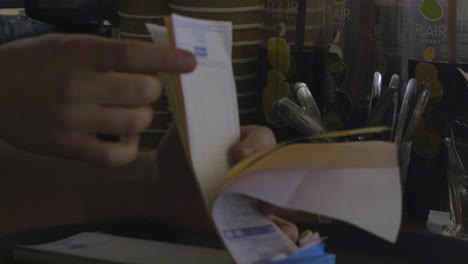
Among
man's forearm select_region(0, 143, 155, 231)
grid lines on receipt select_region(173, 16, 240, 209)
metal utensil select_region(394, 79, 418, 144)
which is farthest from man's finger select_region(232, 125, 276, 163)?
metal utensil select_region(394, 79, 418, 144)

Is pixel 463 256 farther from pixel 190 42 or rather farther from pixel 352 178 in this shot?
pixel 190 42

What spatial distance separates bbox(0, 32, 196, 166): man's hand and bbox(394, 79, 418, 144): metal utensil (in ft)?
1.49

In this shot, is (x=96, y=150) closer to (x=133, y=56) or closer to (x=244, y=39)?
(x=133, y=56)

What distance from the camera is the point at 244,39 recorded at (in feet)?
3.68

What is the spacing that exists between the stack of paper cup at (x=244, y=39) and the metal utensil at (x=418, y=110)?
0.24 m

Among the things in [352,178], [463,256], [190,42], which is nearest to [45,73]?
[190,42]

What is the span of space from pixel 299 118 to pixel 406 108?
0.12m

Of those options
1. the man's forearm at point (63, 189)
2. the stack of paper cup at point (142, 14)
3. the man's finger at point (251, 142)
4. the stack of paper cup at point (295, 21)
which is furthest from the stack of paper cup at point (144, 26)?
the man's finger at point (251, 142)

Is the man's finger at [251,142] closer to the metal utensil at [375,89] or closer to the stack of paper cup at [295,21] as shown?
the metal utensil at [375,89]

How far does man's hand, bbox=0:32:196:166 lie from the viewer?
512 mm

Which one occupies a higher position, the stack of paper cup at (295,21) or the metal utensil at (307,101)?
the stack of paper cup at (295,21)

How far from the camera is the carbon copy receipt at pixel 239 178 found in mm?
493

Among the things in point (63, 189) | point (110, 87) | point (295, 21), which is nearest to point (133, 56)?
Result: point (110, 87)

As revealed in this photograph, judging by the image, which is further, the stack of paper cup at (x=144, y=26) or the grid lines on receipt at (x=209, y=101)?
the stack of paper cup at (x=144, y=26)
